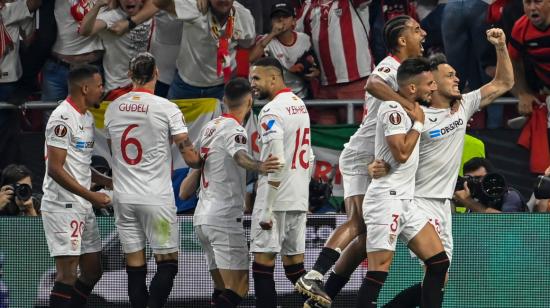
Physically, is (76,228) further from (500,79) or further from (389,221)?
Answer: (500,79)

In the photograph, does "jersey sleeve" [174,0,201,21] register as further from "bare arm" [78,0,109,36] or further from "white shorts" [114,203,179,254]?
"white shorts" [114,203,179,254]

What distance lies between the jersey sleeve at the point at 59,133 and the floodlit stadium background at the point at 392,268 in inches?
56.2

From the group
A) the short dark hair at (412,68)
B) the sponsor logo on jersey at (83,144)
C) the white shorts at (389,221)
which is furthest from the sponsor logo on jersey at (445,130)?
the sponsor logo on jersey at (83,144)

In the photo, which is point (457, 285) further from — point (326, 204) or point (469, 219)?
point (326, 204)

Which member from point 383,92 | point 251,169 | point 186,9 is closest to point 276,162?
point 251,169

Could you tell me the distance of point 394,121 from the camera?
11664mm

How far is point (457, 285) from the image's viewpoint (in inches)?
526

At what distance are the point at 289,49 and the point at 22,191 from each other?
3.39 m

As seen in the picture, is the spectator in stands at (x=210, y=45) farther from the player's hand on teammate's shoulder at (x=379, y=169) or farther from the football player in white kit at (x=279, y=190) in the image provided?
the player's hand on teammate's shoulder at (x=379, y=169)

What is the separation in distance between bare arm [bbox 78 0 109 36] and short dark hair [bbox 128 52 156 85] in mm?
2529

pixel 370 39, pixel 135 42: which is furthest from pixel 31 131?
pixel 370 39

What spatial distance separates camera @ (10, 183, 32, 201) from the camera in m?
13.6

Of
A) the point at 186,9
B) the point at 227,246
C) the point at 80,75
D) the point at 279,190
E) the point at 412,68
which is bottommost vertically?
the point at 227,246

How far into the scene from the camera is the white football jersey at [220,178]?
41.0ft
